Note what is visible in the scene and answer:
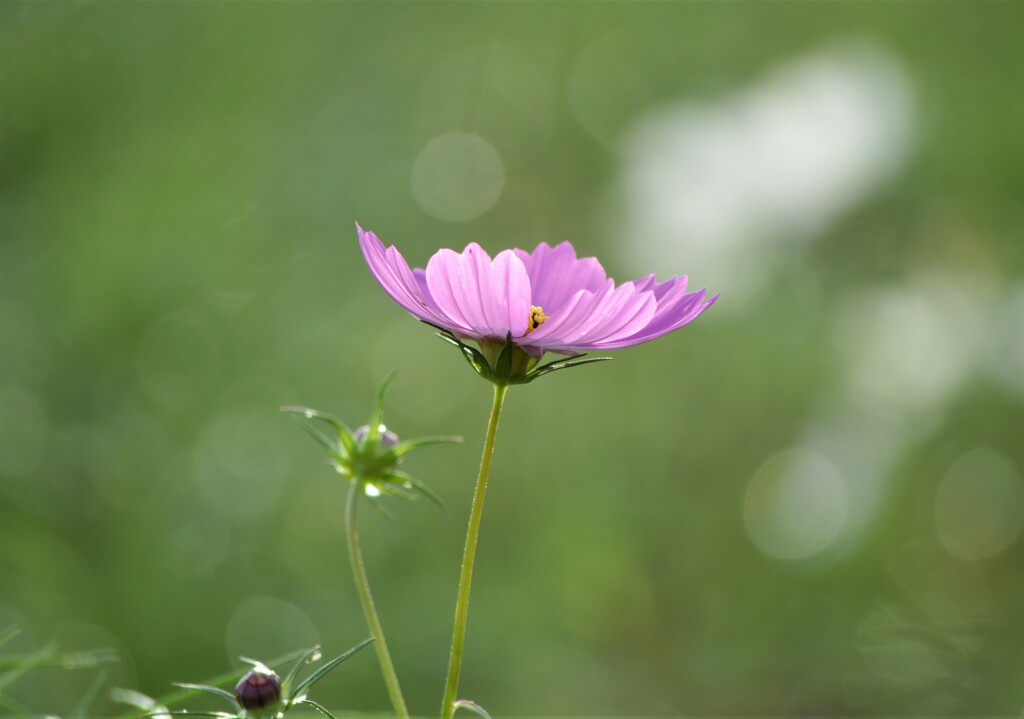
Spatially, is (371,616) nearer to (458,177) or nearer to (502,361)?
(502,361)

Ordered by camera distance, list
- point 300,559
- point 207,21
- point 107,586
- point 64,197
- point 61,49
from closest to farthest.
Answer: point 107,586 < point 300,559 < point 64,197 < point 61,49 < point 207,21

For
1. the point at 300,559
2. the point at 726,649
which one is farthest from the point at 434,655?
the point at 726,649

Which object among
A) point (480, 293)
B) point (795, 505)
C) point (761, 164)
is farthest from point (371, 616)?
point (761, 164)

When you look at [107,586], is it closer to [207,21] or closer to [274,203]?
[274,203]

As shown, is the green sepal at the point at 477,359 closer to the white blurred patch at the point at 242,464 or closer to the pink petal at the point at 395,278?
the pink petal at the point at 395,278

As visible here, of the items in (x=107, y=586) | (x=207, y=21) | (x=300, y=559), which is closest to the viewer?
(x=107, y=586)

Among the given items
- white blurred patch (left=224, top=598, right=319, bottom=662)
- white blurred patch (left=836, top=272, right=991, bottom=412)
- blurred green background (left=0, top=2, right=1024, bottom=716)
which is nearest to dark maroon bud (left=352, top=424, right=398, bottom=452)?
blurred green background (left=0, top=2, right=1024, bottom=716)
